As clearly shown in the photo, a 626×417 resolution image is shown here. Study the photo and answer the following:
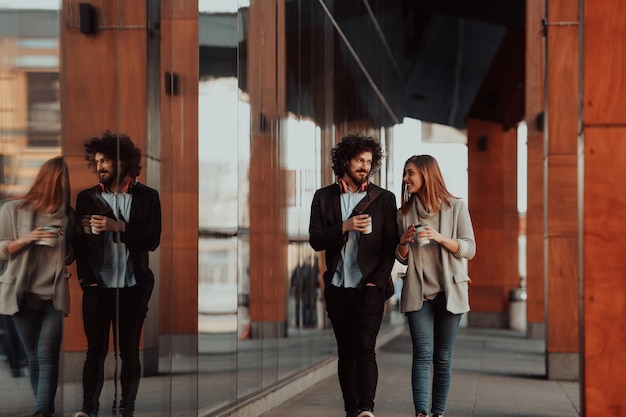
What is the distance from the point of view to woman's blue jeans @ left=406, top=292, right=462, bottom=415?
26.2 ft

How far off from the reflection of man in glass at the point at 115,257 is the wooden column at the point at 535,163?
51.6ft

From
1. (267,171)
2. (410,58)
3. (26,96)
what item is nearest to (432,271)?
(267,171)

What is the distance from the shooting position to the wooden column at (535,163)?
23359 millimetres

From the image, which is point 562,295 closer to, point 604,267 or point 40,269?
point 604,267

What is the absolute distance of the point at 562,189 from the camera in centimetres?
1507

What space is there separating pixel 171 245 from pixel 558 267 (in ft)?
28.6

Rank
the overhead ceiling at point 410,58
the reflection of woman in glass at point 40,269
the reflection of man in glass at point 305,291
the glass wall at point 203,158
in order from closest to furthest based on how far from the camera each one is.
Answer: the reflection of woman in glass at point 40,269 < the glass wall at point 203,158 < the reflection of man in glass at point 305,291 < the overhead ceiling at point 410,58

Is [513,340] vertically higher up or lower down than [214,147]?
lower down

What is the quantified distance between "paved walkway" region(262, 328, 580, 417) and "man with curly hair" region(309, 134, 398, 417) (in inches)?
80.4

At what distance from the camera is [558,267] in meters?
15.0

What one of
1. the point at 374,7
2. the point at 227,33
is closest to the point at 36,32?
the point at 227,33

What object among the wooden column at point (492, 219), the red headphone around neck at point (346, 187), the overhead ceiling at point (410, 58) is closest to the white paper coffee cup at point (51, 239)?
the overhead ceiling at point (410, 58)

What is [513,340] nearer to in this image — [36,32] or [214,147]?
[214,147]

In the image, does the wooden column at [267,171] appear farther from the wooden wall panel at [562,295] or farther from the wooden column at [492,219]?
the wooden column at [492,219]
